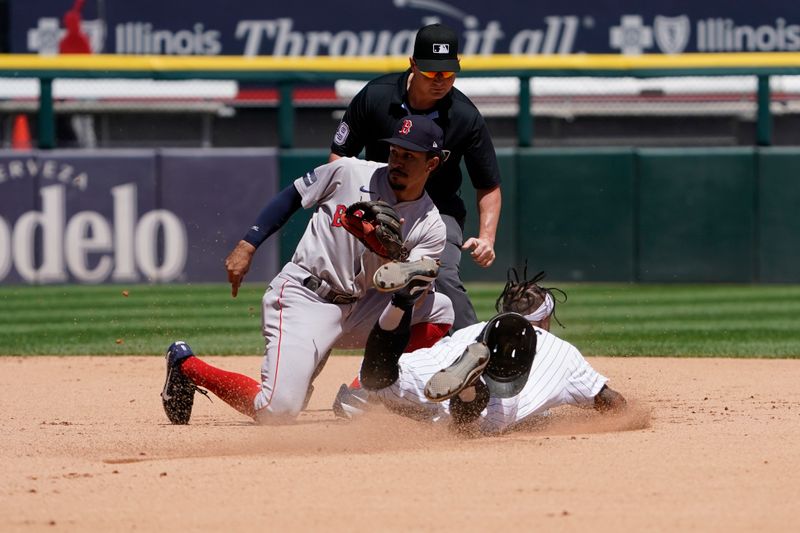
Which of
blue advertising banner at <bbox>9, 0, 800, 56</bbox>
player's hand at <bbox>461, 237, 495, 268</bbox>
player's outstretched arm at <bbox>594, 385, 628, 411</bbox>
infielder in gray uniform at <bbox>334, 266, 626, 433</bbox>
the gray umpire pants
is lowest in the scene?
player's outstretched arm at <bbox>594, 385, 628, 411</bbox>

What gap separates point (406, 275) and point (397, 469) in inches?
26.0

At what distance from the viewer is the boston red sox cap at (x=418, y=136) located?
4.80 metres

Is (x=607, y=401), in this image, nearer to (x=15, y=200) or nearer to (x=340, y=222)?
(x=340, y=222)

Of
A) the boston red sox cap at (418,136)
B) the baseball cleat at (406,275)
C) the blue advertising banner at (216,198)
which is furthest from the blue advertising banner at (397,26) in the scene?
the baseball cleat at (406,275)

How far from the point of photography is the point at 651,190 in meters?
10.9

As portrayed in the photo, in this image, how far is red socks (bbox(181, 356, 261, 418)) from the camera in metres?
5.16

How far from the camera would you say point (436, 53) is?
17.4 feet

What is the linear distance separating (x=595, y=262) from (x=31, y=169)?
4.44 meters

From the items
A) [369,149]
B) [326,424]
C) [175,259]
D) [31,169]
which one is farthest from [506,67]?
[326,424]

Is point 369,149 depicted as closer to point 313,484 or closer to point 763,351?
point 313,484

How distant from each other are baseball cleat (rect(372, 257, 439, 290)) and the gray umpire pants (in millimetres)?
946

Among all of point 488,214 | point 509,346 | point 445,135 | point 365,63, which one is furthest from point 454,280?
point 365,63

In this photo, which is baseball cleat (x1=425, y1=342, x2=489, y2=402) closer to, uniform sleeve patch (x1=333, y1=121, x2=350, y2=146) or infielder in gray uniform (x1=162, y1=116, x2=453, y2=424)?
infielder in gray uniform (x1=162, y1=116, x2=453, y2=424)

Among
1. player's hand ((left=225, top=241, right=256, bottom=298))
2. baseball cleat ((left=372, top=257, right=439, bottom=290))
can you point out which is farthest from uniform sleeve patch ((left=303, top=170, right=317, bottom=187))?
baseball cleat ((left=372, top=257, right=439, bottom=290))
